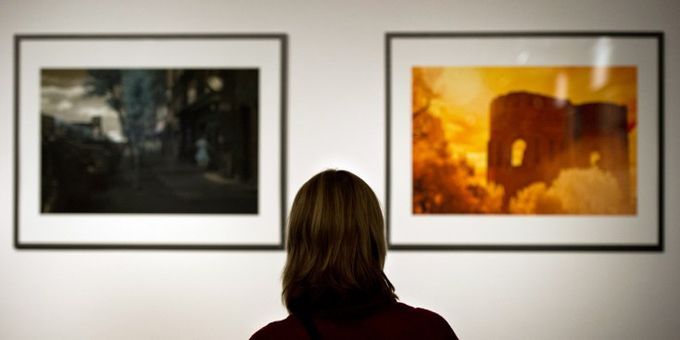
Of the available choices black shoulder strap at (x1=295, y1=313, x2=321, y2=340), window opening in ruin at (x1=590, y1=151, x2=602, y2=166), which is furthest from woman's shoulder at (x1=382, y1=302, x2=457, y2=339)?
window opening in ruin at (x1=590, y1=151, x2=602, y2=166)

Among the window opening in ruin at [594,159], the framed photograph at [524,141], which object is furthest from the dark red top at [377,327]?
the window opening in ruin at [594,159]

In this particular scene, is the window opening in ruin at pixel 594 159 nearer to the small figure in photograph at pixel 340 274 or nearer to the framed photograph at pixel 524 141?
the framed photograph at pixel 524 141

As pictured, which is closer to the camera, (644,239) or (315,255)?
(315,255)

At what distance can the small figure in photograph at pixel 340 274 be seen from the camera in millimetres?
1146

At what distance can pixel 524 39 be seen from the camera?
105 inches

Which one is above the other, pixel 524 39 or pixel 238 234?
pixel 524 39

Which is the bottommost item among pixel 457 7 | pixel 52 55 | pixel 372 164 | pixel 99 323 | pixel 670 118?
pixel 99 323

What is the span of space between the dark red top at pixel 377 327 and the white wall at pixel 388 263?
4.79 ft

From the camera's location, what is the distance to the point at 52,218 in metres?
2.68

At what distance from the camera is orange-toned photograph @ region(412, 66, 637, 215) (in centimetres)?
263

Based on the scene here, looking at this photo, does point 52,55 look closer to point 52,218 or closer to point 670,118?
point 52,218

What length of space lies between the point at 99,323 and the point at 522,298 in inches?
82.7

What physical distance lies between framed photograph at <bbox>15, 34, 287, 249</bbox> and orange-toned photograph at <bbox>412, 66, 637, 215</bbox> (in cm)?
76

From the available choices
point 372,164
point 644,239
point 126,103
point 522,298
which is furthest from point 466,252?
point 126,103
